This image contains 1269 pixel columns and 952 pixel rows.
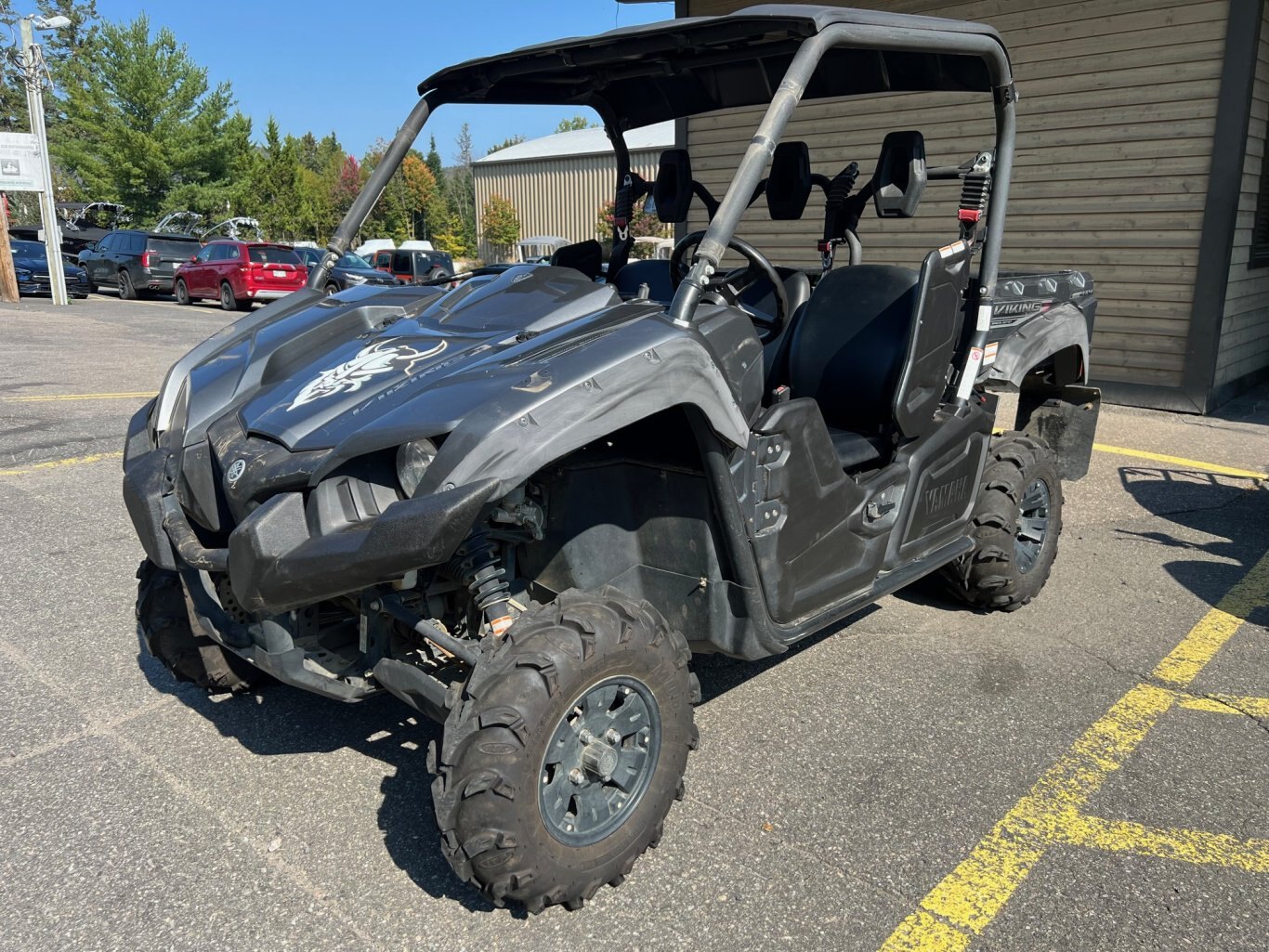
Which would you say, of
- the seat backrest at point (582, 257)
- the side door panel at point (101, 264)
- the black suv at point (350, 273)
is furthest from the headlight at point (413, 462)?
the side door panel at point (101, 264)

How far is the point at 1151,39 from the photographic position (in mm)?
8633

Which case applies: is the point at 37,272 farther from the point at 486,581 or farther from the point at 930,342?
the point at 486,581

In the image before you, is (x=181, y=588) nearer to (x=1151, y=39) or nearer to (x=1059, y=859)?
(x=1059, y=859)

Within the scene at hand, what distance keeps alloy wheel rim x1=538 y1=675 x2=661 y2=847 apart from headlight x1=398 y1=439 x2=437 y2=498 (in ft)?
2.08

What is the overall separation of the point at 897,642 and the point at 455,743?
2394 mm

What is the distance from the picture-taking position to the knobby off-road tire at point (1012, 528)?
410cm

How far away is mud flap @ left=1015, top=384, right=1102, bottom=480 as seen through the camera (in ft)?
16.2

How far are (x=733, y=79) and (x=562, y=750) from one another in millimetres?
2790

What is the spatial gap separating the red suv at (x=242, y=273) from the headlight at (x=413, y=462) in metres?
19.3

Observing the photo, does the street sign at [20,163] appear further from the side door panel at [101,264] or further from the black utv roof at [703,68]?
the black utv roof at [703,68]

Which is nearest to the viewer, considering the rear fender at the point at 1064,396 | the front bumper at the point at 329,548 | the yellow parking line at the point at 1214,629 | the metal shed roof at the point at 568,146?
the front bumper at the point at 329,548

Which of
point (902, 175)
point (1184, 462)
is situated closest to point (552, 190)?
point (1184, 462)

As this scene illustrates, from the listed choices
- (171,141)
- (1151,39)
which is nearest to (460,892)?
(1151,39)

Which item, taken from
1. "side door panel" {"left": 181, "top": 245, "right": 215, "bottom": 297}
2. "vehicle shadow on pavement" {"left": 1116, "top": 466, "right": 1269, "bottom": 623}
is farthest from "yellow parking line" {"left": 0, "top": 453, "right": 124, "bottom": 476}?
"side door panel" {"left": 181, "top": 245, "right": 215, "bottom": 297}
